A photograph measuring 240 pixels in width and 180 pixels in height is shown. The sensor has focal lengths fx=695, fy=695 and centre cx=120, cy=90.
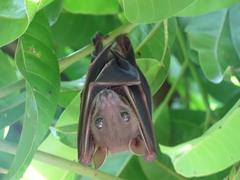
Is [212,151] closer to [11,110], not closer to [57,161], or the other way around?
[57,161]

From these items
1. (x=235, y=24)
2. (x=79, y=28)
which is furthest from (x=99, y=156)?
(x=79, y=28)

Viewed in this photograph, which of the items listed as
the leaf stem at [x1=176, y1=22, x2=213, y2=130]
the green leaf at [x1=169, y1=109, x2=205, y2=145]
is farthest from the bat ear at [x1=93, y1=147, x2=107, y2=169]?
the green leaf at [x1=169, y1=109, x2=205, y2=145]

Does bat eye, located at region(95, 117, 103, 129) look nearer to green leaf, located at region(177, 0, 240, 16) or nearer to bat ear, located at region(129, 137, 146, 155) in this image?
bat ear, located at region(129, 137, 146, 155)

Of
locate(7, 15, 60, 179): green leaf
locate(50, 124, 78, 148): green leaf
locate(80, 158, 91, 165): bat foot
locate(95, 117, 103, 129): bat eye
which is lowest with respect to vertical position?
locate(50, 124, 78, 148): green leaf

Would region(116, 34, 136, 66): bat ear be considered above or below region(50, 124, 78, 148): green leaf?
above

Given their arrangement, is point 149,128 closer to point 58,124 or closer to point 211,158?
point 211,158

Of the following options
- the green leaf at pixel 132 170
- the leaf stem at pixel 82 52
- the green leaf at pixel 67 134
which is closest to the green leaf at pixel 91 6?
the leaf stem at pixel 82 52

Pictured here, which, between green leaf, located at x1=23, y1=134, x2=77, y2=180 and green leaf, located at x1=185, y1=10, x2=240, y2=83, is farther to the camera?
green leaf, located at x1=185, y1=10, x2=240, y2=83

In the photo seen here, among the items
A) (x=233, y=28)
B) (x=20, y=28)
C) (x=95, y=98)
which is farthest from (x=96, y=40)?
(x=233, y=28)
